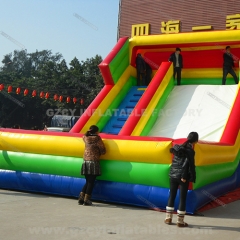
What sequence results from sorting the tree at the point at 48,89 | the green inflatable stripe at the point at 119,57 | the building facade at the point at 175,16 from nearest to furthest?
1. the green inflatable stripe at the point at 119,57
2. the building facade at the point at 175,16
3. the tree at the point at 48,89

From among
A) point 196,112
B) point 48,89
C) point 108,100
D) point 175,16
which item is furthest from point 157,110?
point 48,89

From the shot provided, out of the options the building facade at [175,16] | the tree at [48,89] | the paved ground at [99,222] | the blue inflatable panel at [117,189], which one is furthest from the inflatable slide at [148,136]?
the tree at [48,89]

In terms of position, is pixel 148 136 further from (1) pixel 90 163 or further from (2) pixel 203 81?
(2) pixel 203 81

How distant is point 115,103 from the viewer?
9875mm

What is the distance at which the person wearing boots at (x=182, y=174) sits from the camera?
5.05 m

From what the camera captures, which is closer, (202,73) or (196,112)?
(196,112)

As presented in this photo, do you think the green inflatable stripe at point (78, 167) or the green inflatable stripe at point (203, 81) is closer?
the green inflatable stripe at point (78, 167)

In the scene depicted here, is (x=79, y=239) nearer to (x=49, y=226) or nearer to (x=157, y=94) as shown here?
(x=49, y=226)

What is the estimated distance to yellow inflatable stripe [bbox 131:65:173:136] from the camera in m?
8.38

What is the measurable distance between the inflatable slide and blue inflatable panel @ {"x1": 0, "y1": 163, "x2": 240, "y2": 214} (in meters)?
0.01

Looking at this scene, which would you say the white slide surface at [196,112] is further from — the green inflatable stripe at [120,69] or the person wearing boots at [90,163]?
the person wearing boots at [90,163]

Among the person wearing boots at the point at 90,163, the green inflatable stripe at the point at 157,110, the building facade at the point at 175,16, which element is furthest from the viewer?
the building facade at the point at 175,16

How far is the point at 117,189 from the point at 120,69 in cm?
472

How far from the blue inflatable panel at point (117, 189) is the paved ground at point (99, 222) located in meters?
0.14
